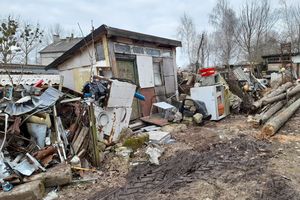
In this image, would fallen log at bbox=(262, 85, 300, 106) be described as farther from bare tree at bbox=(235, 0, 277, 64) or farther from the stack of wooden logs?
bare tree at bbox=(235, 0, 277, 64)

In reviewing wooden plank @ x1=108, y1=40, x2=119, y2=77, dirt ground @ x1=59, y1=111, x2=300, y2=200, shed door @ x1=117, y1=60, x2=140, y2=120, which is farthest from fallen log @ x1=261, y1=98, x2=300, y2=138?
wooden plank @ x1=108, y1=40, x2=119, y2=77

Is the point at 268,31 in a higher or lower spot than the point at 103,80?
higher

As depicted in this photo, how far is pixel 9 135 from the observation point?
14.4ft

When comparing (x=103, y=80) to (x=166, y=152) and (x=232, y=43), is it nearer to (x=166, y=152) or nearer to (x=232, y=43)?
(x=166, y=152)

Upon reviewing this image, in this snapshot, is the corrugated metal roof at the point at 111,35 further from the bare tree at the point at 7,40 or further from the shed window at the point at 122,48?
the bare tree at the point at 7,40

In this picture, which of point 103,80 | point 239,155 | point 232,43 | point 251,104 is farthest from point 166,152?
point 232,43

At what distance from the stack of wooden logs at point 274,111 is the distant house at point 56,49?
936 inches

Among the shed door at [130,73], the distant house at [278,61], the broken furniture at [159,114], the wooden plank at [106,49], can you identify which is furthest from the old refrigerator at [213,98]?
the distant house at [278,61]

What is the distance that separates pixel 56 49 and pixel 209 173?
27.7m

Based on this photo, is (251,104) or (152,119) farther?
(251,104)

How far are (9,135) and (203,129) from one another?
5.09 metres

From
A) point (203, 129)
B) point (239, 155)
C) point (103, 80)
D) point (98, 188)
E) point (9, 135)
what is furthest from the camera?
point (203, 129)

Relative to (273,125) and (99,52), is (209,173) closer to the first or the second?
(273,125)

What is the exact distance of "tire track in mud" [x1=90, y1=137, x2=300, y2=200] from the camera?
366 cm
